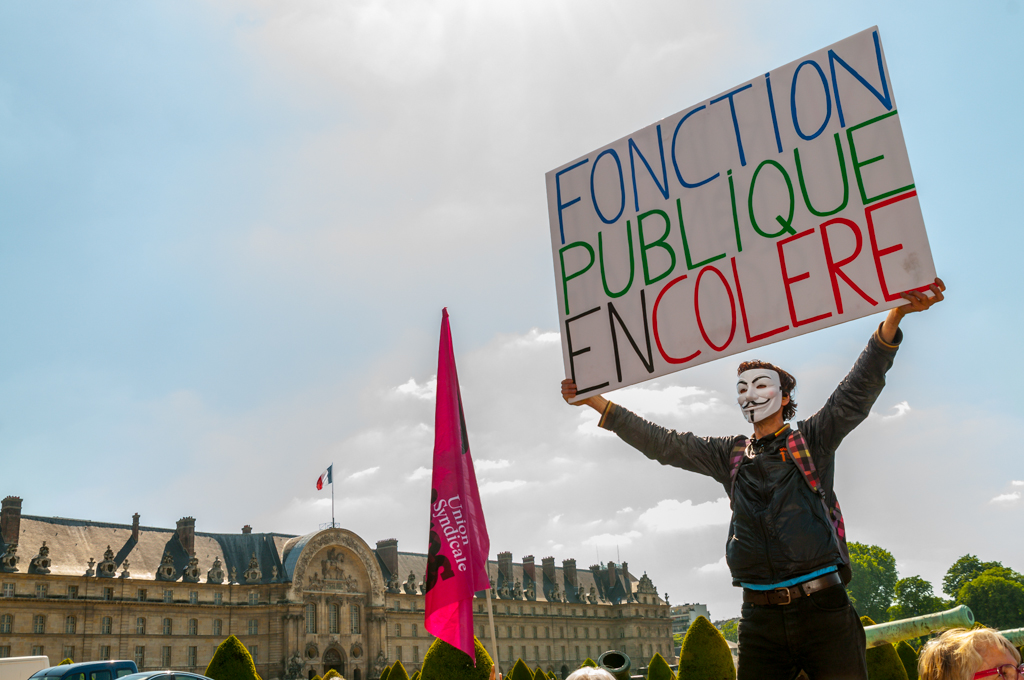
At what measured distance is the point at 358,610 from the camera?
2586 inches

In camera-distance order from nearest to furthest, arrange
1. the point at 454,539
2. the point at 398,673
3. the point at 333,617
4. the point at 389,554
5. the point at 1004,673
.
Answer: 1. the point at 1004,673
2. the point at 454,539
3. the point at 398,673
4. the point at 333,617
5. the point at 389,554

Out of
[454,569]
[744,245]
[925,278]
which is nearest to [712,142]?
[744,245]

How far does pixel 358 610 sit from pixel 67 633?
70.8ft

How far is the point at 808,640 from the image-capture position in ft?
13.2

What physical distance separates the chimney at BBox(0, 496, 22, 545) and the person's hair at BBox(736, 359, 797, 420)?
59706mm

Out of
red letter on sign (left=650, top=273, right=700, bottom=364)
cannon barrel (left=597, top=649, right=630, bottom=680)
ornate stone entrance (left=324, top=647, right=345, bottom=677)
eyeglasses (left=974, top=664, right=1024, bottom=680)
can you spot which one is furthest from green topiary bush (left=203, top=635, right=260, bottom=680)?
ornate stone entrance (left=324, top=647, right=345, bottom=677)

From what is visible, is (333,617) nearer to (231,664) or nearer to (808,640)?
(231,664)

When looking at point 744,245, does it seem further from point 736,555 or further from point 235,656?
point 235,656

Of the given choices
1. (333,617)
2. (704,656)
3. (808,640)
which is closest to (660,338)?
(808,640)

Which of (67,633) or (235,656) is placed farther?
(67,633)

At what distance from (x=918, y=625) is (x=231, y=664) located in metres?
20.7

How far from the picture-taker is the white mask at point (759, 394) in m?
4.50

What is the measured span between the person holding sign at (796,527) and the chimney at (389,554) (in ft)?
234

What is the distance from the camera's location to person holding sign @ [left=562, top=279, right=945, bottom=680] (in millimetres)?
4020
